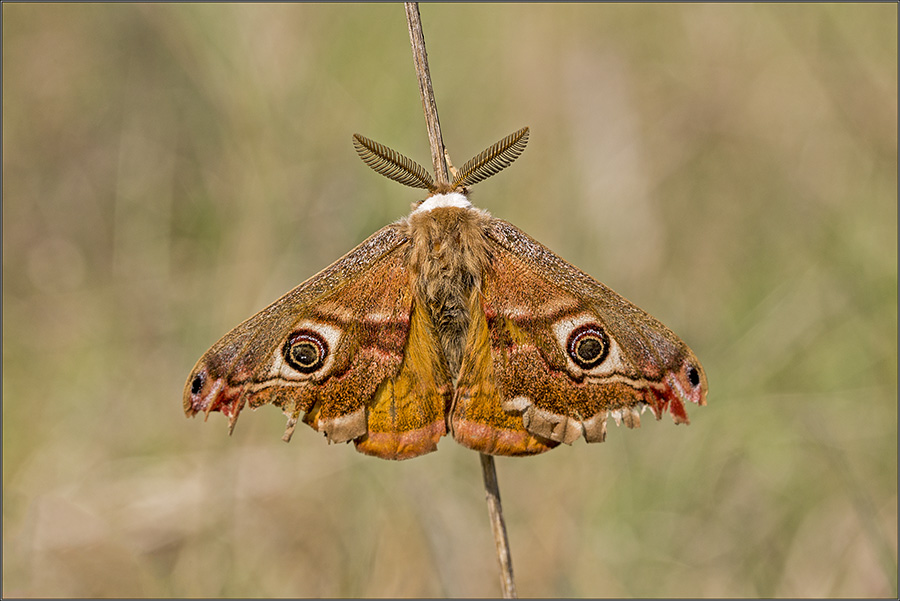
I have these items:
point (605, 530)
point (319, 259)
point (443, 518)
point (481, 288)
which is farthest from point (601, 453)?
point (481, 288)

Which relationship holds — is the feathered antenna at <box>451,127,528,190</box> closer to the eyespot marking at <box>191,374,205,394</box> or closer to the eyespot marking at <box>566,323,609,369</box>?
the eyespot marking at <box>566,323,609,369</box>

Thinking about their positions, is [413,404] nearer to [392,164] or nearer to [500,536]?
[500,536]

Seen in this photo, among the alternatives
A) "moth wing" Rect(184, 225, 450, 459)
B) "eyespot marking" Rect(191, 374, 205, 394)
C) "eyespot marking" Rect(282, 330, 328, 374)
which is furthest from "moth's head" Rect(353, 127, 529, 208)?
"eyespot marking" Rect(191, 374, 205, 394)

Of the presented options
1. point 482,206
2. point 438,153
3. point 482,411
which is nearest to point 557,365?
point 482,411

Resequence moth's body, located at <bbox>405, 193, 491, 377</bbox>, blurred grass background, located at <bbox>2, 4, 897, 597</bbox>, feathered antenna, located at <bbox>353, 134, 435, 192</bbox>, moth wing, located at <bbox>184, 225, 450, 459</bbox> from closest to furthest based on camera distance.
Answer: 1. feathered antenna, located at <bbox>353, 134, 435, 192</bbox>
2. moth wing, located at <bbox>184, 225, 450, 459</bbox>
3. moth's body, located at <bbox>405, 193, 491, 377</bbox>
4. blurred grass background, located at <bbox>2, 4, 897, 597</bbox>

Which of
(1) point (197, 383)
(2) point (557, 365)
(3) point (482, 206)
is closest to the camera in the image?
(1) point (197, 383)

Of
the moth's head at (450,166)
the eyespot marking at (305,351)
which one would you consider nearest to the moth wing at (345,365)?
the eyespot marking at (305,351)
